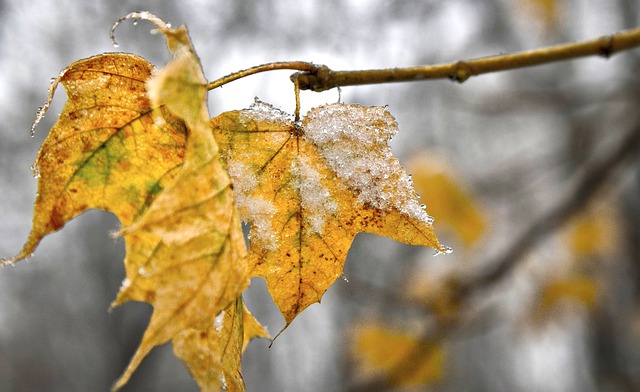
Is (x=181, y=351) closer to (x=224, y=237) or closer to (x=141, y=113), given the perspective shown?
(x=224, y=237)

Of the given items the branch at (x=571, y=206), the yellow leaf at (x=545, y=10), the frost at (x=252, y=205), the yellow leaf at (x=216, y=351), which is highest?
the yellow leaf at (x=545, y=10)

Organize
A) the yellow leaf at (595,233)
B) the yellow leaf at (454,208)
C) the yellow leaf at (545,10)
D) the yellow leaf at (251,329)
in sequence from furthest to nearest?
1. the yellow leaf at (545,10)
2. the yellow leaf at (595,233)
3. the yellow leaf at (454,208)
4. the yellow leaf at (251,329)

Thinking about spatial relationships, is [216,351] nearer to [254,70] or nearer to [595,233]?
[254,70]

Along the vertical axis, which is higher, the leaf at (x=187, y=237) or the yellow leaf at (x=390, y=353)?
the yellow leaf at (x=390, y=353)

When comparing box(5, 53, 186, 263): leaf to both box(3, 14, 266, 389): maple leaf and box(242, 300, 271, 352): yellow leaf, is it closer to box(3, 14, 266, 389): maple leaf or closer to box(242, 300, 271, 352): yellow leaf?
box(3, 14, 266, 389): maple leaf

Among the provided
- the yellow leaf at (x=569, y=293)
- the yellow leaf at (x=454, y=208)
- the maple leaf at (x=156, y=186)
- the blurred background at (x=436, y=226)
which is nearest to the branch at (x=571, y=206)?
the blurred background at (x=436, y=226)

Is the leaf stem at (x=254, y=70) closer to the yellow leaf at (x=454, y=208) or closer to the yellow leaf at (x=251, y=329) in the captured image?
the yellow leaf at (x=251, y=329)

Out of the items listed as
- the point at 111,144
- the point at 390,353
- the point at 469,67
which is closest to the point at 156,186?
the point at 111,144

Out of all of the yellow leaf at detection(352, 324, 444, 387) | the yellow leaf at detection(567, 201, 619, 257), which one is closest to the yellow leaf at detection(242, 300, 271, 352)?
the yellow leaf at detection(352, 324, 444, 387)
